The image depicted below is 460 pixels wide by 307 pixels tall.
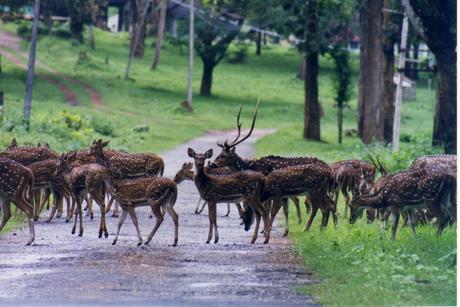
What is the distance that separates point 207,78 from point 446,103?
41423 millimetres

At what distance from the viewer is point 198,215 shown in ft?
70.2

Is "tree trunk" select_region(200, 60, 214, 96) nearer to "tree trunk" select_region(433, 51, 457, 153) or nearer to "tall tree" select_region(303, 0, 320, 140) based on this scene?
"tall tree" select_region(303, 0, 320, 140)

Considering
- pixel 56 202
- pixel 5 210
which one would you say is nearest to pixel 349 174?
pixel 56 202

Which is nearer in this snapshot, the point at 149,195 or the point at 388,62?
the point at 149,195

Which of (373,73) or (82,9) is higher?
(82,9)

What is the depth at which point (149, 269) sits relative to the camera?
14.5m

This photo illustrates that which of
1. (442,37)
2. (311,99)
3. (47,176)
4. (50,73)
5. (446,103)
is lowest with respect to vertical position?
(50,73)

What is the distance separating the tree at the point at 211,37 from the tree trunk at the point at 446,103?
37.3 m

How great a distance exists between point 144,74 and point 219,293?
6321 cm

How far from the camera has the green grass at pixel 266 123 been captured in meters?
13.6

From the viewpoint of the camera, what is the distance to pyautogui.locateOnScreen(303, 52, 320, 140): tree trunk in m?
46.9

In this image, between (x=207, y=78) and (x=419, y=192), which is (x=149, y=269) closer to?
(x=419, y=192)

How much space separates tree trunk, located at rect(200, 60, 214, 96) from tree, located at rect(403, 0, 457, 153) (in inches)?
1587

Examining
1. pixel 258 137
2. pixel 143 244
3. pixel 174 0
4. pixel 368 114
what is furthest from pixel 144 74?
pixel 143 244
